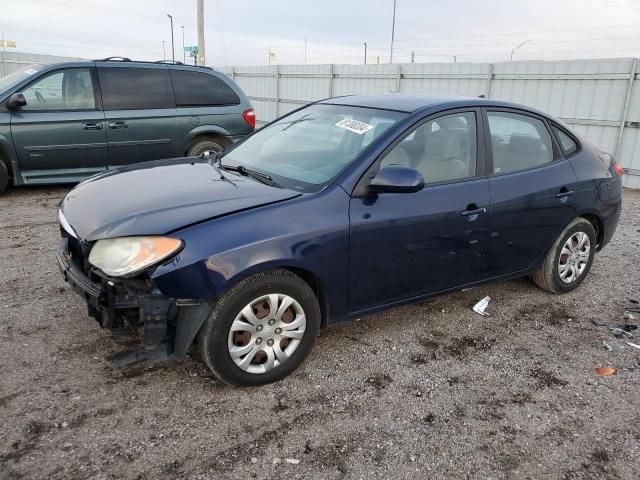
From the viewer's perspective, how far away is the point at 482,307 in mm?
4332

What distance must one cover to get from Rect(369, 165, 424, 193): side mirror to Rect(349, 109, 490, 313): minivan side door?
0.35 feet

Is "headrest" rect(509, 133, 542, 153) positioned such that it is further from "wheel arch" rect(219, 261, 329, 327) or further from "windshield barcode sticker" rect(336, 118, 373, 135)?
"wheel arch" rect(219, 261, 329, 327)

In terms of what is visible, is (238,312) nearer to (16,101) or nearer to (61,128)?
(61,128)

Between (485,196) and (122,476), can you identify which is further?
(485,196)

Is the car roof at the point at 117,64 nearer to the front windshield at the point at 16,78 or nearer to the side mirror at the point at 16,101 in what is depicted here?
the front windshield at the point at 16,78

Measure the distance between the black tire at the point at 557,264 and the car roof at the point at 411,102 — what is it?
110 centimetres

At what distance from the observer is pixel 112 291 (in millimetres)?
2701

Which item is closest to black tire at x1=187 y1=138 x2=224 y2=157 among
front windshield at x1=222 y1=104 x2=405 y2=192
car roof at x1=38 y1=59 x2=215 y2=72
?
car roof at x1=38 y1=59 x2=215 y2=72

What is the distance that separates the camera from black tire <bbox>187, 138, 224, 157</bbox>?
772cm

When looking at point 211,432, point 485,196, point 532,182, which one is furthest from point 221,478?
point 532,182

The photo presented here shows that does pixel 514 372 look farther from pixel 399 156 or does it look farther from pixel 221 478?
pixel 221 478

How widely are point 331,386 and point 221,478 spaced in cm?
94

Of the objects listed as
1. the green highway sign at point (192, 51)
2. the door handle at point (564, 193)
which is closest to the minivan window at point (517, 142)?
the door handle at point (564, 193)

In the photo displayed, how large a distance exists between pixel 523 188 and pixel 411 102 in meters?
1.07
